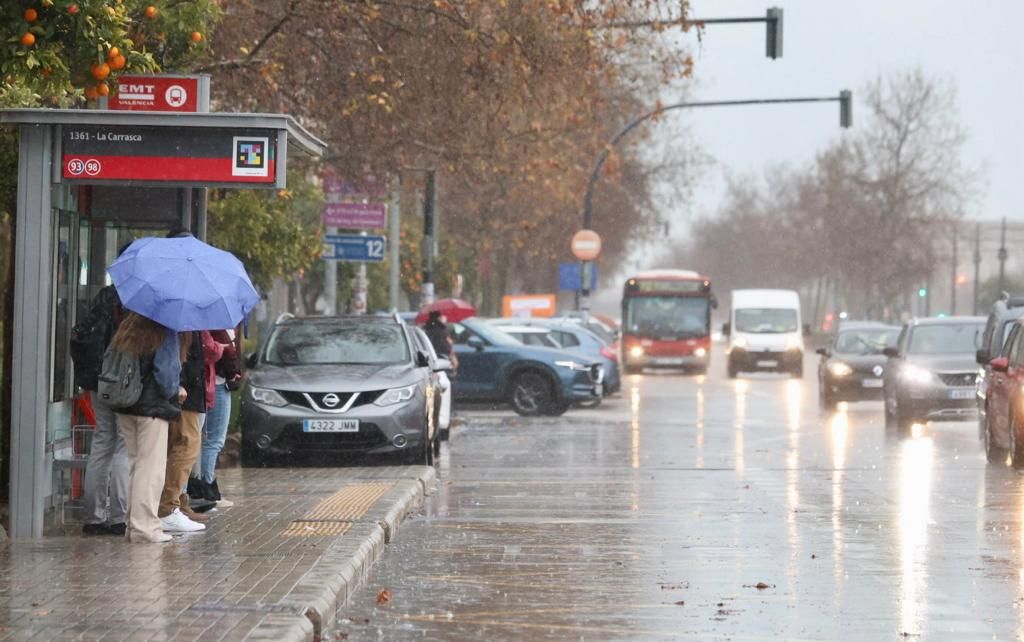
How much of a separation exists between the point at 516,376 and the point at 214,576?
68.5 feet

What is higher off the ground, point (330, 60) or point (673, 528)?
point (330, 60)

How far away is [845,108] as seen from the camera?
39.5 meters

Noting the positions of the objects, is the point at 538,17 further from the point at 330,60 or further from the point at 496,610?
the point at 496,610

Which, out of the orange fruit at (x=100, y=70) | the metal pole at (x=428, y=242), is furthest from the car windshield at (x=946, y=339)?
the orange fruit at (x=100, y=70)

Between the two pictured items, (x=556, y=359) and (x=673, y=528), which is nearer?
(x=673, y=528)

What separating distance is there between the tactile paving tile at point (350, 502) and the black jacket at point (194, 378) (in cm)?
131

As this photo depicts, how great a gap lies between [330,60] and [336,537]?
31.7 ft

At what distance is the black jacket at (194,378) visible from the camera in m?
11.9

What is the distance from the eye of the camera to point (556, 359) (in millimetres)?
30766

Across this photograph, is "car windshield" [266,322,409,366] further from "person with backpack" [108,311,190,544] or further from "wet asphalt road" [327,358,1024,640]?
"person with backpack" [108,311,190,544]

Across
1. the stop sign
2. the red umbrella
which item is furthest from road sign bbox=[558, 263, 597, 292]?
the red umbrella

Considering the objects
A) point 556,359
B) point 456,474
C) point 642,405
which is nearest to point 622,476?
point 456,474

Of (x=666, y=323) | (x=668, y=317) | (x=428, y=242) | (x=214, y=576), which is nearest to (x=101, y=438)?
(x=214, y=576)

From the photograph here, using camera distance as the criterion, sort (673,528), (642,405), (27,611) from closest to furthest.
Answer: (27,611) → (673,528) → (642,405)
